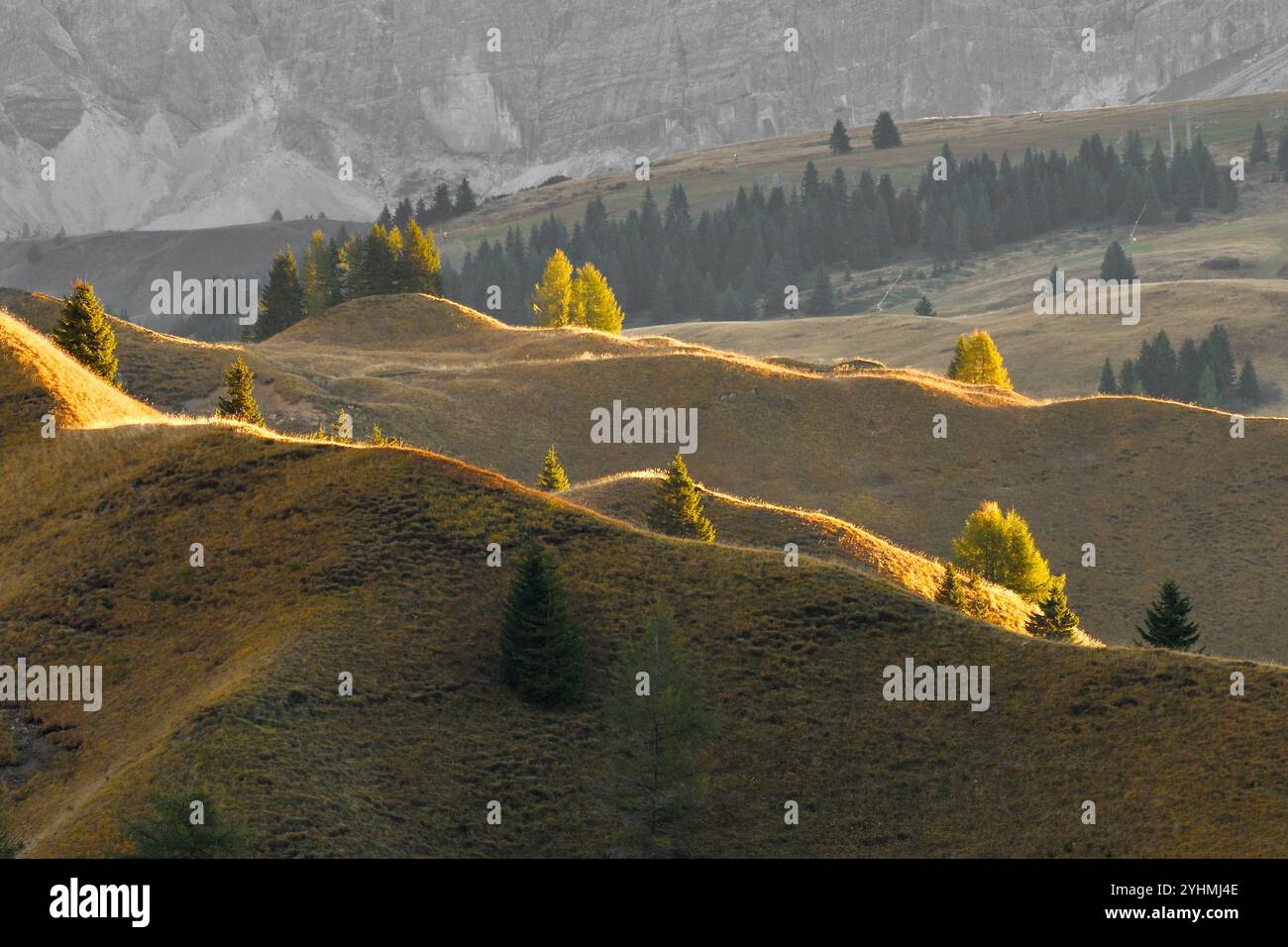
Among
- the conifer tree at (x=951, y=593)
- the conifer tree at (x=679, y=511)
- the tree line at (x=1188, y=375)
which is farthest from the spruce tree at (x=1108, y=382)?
the conifer tree at (x=951, y=593)

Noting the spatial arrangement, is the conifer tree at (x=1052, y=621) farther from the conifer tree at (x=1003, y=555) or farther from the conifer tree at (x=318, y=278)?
the conifer tree at (x=318, y=278)

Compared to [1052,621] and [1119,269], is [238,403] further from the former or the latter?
[1119,269]

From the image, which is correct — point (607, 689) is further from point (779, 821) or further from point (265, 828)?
point (265, 828)

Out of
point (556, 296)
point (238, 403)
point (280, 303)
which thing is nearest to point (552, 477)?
point (238, 403)

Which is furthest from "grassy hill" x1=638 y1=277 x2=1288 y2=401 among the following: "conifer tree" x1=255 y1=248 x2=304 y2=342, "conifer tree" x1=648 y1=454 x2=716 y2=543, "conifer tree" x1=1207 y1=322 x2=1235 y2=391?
"conifer tree" x1=648 y1=454 x2=716 y2=543

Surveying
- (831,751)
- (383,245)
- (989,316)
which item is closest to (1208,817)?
(831,751)

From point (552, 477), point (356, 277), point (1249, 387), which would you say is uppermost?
point (356, 277)
